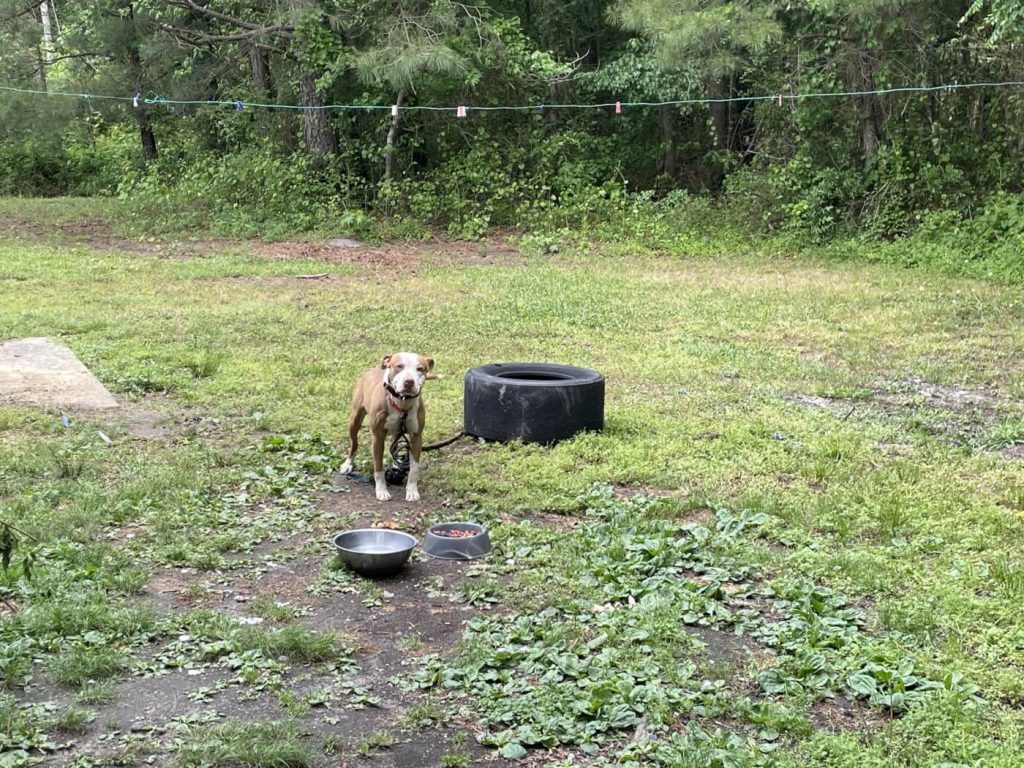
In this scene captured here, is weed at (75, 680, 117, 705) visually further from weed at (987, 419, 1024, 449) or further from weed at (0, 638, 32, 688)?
weed at (987, 419, 1024, 449)

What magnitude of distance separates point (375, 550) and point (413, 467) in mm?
955

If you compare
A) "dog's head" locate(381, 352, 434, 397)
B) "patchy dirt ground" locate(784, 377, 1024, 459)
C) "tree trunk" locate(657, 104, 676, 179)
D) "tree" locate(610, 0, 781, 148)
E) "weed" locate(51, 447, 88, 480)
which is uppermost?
"tree" locate(610, 0, 781, 148)

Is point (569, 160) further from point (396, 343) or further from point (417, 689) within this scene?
point (417, 689)

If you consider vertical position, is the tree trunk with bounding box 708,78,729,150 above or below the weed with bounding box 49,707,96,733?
above

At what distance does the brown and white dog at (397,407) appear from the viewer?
15.2 feet

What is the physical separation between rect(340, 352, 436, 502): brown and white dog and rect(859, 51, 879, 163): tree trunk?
36.6ft

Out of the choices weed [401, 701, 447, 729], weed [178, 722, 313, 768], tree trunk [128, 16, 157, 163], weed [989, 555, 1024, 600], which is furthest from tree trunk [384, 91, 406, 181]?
weed [178, 722, 313, 768]

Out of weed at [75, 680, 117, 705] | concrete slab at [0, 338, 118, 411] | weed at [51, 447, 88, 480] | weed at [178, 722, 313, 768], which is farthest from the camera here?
concrete slab at [0, 338, 118, 411]

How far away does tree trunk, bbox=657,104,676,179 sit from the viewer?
17938 mm

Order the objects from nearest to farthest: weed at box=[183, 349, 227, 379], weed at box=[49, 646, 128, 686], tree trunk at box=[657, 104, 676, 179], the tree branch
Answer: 1. weed at box=[49, 646, 128, 686]
2. weed at box=[183, 349, 227, 379]
3. the tree branch
4. tree trunk at box=[657, 104, 676, 179]

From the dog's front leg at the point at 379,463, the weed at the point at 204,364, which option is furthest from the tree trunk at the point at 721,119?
the dog's front leg at the point at 379,463

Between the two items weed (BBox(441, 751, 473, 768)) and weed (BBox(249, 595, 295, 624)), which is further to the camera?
weed (BBox(249, 595, 295, 624))

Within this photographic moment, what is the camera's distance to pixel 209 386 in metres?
6.73

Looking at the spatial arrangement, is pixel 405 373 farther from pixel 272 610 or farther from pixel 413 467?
pixel 272 610
